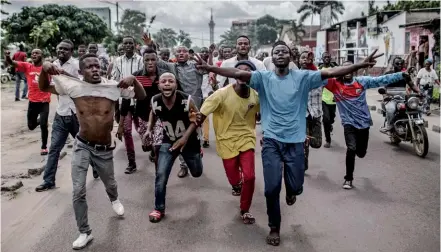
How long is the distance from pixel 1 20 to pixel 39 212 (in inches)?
1097

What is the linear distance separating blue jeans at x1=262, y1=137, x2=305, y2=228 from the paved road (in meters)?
0.35

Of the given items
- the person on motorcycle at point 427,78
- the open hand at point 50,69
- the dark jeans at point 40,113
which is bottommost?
the dark jeans at point 40,113

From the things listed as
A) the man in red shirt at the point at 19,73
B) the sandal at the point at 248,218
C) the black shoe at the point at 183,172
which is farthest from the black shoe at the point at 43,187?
the man in red shirt at the point at 19,73

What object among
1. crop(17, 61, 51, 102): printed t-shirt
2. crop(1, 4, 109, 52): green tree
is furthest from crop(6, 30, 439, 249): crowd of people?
crop(1, 4, 109, 52): green tree

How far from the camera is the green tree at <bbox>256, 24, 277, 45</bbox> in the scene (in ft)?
332

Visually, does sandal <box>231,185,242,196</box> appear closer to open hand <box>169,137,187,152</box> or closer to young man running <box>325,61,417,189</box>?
open hand <box>169,137,187,152</box>

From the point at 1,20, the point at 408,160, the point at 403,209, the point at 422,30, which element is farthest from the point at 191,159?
the point at 1,20

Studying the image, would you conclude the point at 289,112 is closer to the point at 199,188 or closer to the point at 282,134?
the point at 282,134

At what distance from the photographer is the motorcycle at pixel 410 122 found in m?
7.75

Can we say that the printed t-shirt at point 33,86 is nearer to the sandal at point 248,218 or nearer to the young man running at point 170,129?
the young man running at point 170,129

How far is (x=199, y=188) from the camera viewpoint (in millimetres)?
6117

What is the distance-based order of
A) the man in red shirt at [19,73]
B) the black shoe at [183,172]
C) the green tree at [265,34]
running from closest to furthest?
the black shoe at [183,172], the man in red shirt at [19,73], the green tree at [265,34]

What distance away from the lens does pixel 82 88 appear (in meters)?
4.30

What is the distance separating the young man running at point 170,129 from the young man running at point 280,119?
90 cm
